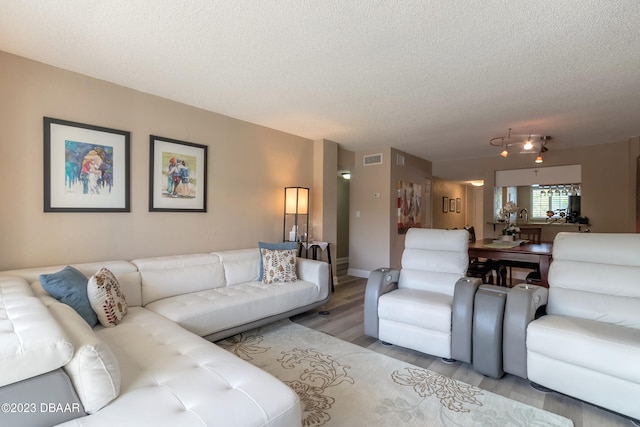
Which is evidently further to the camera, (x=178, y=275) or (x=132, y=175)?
(x=132, y=175)

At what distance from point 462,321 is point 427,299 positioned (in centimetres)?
34

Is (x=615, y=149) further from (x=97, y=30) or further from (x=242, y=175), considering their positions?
(x=97, y=30)

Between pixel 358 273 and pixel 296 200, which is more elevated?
pixel 296 200

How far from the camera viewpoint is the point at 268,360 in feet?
8.10

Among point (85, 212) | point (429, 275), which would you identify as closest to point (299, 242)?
point (429, 275)

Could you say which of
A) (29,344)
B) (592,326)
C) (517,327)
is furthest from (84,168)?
(592,326)

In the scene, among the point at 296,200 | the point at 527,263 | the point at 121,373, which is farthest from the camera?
the point at 527,263

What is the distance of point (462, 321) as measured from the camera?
2354 mm

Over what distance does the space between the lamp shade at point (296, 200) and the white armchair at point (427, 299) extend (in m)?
1.76

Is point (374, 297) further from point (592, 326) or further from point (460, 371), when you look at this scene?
point (592, 326)

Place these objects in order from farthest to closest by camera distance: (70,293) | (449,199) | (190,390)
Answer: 1. (449,199)
2. (70,293)
3. (190,390)

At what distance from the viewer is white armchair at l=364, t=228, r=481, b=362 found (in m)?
2.40

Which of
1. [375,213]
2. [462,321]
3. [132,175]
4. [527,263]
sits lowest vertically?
[462,321]

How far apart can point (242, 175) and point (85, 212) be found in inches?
69.1
